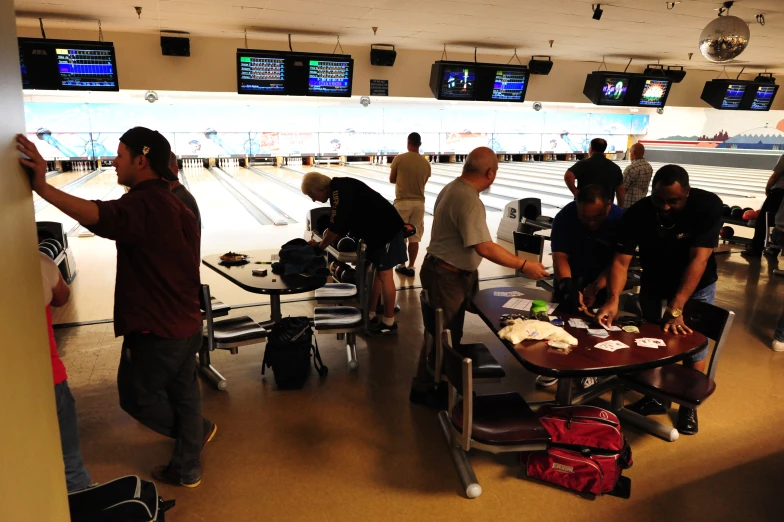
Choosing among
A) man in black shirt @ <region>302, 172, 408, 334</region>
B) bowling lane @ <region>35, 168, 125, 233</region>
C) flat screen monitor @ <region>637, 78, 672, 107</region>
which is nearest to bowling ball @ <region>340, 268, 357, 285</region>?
man in black shirt @ <region>302, 172, 408, 334</region>

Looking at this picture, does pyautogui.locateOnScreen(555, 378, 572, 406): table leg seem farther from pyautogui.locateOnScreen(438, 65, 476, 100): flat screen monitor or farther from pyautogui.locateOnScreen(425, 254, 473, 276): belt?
pyautogui.locateOnScreen(438, 65, 476, 100): flat screen monitor

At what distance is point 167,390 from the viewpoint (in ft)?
7.38

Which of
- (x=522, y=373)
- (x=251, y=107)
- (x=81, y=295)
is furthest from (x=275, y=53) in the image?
(x=251, y=107)

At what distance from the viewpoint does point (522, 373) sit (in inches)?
138

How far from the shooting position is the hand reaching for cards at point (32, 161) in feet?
3.50

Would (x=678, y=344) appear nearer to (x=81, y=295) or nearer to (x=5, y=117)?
(x=5, y=117)

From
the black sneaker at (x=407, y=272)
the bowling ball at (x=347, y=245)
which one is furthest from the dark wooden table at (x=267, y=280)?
the black sneaker at (x=407, y=272)

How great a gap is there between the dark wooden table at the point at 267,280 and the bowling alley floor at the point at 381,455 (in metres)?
0.61

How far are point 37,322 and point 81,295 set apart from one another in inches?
177

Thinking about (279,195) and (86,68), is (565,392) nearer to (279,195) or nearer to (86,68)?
(86,68)

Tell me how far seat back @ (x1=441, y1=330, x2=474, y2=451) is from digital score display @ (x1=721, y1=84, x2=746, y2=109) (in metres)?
8.31

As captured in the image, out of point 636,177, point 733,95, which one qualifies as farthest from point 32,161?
point 733,95

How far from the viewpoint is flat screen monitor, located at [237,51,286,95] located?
564 centimetres

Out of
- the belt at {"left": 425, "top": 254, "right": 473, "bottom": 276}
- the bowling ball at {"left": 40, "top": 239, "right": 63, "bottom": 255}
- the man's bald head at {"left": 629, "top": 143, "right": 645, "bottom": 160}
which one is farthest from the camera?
the man's bald head at {"left": 629, "top": 143, "right": 645, "bottom": 160}
